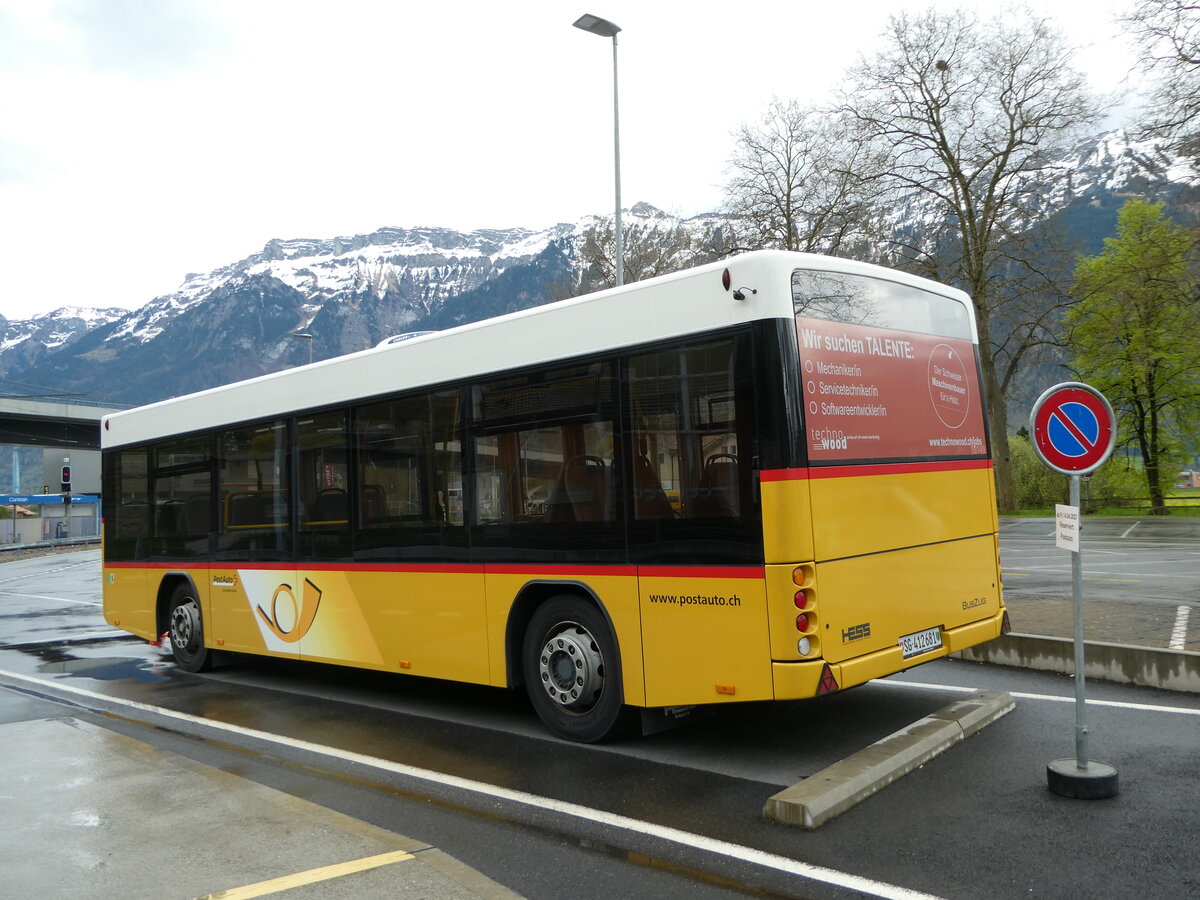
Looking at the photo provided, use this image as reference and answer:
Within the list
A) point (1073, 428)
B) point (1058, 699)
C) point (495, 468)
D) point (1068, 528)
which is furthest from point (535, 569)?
point (1058, 699)

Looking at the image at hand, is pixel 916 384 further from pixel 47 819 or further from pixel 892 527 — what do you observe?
pixel 47 819

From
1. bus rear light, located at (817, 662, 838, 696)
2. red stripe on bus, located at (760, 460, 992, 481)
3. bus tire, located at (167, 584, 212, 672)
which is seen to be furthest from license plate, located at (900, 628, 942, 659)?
bus tire, located at (167, 584, 212, 672)

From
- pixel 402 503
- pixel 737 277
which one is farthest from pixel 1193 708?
pixel 402 503

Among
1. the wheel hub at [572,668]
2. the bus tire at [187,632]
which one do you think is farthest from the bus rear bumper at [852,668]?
the bus tire at [187,632]

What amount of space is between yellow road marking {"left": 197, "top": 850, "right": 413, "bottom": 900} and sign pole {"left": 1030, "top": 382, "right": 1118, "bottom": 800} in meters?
3.41

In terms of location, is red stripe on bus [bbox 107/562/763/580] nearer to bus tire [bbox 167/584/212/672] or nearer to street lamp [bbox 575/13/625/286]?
bus tire [bbox 167/584/212/672]

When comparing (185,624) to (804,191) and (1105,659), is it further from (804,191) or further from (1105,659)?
(804,191)

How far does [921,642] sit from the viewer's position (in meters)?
6.54

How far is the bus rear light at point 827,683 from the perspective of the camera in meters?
5.70

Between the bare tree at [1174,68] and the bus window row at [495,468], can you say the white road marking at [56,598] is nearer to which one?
the bus window row at [495,468]

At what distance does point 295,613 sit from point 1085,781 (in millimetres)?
6899

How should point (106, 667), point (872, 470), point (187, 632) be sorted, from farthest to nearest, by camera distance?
point (106, 667) < point (187, 632) < point (872, 470)

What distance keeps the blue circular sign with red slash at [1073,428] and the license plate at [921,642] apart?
1.46 metres

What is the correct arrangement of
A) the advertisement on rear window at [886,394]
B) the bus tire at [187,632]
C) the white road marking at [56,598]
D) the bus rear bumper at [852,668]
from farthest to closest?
the white road marking at [56,598], the bus tire at [187,632], the advertisement on rear window at [886,394], the bus rear bumper at [852,668]
